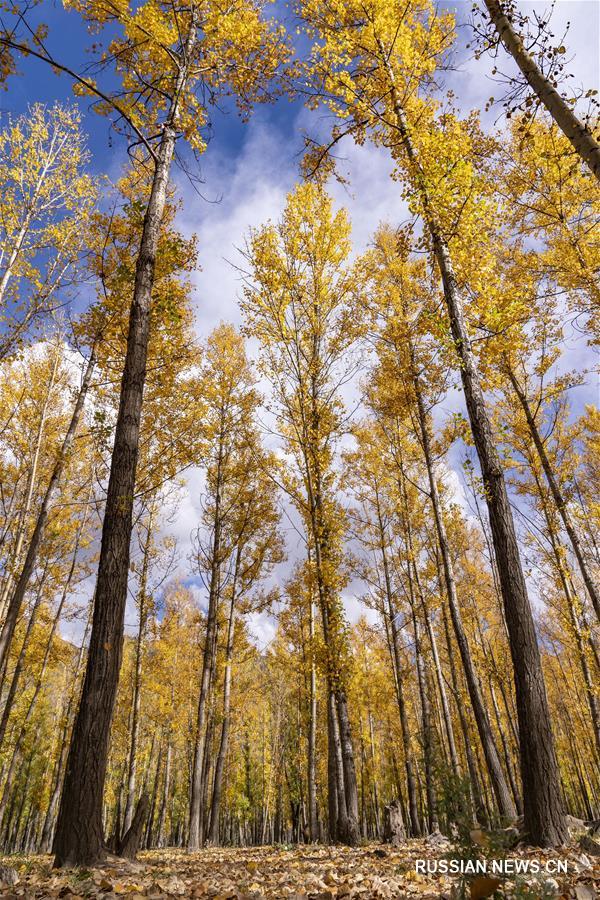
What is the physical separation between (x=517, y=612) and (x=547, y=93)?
528 cm

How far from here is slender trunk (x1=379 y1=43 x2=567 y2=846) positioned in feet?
14.3

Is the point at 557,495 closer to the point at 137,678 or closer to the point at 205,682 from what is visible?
the point at 205,682

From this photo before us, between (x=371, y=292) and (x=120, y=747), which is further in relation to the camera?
(x=120, y=747)

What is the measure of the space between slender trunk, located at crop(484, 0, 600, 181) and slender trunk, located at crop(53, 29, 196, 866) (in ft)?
14.5

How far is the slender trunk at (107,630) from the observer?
11.8 ft

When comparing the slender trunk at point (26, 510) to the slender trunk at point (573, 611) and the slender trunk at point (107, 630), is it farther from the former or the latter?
the slender trunk at point (573, 611)

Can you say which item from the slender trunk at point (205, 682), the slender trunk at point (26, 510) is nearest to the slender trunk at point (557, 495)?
the slender trunk at point (205, 682)

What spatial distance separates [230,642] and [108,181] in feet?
37.4

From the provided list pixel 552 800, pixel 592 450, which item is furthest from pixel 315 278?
pixel 592 450

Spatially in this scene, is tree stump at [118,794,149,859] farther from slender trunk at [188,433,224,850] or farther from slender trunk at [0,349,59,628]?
slender trunk at [0,349,59,628]

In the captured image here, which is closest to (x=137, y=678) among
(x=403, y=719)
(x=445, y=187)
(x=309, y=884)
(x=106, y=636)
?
(x=403, y=719)

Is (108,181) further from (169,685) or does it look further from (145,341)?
(169,685)

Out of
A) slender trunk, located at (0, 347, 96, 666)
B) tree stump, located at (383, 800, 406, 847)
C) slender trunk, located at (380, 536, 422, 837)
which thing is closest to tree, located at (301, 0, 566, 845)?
tree stump, located at (383, 800, 406, 847)

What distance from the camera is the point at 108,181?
9617mm
